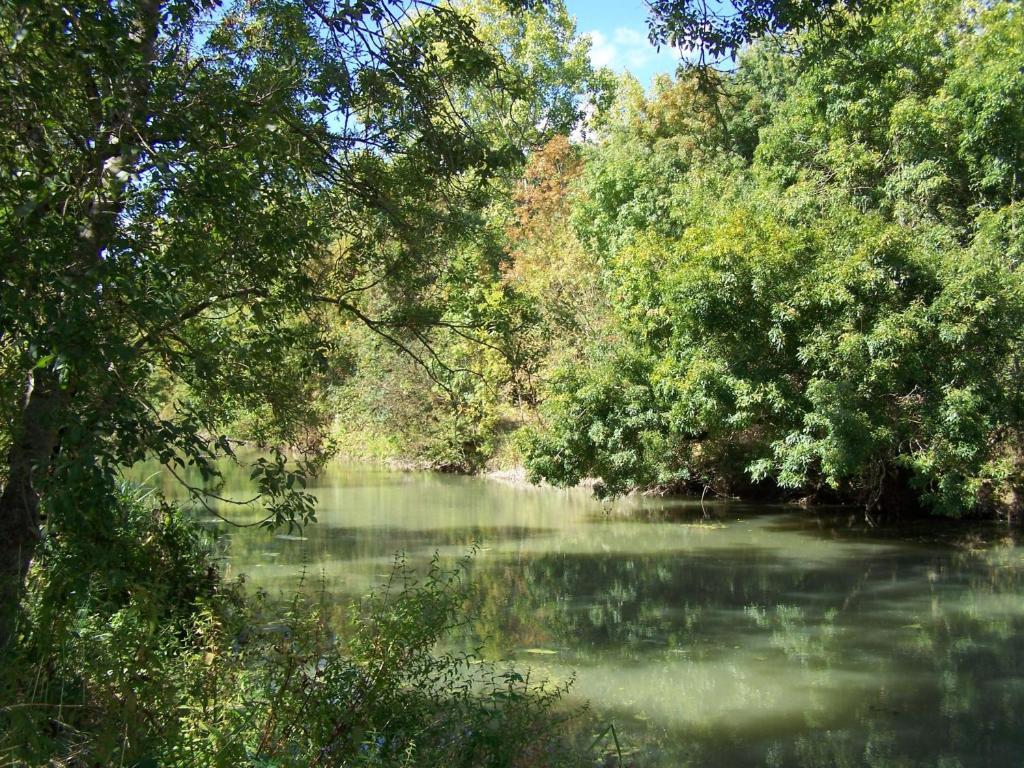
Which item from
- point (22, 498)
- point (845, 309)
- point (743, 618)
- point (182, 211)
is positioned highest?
point (845, 309)

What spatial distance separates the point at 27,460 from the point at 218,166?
4.65 feet

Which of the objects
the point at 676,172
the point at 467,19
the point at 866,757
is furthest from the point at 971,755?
the point at 676,172

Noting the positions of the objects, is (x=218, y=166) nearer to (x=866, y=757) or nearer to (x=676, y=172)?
(x=866, y=757)

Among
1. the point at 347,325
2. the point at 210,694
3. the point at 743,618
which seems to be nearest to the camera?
the point at 210,694

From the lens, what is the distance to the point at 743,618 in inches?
391

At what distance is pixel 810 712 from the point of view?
691cm

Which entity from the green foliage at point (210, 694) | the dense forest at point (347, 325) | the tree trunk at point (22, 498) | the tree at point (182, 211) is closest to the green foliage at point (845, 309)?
the dense forest at point (347, 325)

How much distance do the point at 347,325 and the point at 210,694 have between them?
15.1ft

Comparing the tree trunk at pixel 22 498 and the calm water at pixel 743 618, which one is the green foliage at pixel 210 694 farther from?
the calm water at pixel 743 618

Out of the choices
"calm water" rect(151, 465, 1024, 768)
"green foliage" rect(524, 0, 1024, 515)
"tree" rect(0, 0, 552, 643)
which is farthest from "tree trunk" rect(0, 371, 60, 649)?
"green foliage" rect(524, 0, 1024, 515)

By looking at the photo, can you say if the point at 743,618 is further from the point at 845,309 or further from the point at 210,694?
the point at 210,694

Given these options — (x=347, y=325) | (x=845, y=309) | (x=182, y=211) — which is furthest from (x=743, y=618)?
(x=182, y=211)

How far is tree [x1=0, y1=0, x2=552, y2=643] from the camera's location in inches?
120

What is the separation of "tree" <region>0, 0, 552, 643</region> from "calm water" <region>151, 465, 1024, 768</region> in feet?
11.7
